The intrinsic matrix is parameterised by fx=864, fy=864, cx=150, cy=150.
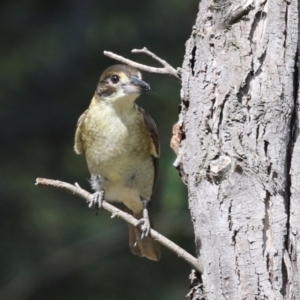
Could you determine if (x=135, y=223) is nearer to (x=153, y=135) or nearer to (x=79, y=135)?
(x=153, y=135)

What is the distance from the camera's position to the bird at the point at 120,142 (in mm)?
4949

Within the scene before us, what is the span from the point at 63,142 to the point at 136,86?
3859 mm

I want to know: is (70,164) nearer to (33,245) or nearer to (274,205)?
(33,245)

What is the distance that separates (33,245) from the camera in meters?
8.41

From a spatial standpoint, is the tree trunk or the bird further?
the bird

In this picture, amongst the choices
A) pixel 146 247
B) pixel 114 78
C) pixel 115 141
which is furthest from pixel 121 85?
pixel 146 247

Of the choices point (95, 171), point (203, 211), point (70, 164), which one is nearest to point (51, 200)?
point (70, 164)

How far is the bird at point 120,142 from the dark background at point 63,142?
108 inches

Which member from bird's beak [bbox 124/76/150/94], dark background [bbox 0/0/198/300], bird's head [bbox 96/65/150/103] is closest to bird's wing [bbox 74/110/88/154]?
bird's head [bbox 96/65/150/103]

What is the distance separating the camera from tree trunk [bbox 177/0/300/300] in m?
3.05

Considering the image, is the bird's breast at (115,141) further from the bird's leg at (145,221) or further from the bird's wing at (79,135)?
the bird's leg at (145,221)

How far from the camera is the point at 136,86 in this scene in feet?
15.6

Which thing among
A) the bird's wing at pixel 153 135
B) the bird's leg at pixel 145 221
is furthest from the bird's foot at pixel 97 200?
the bird's wing at pixel 153 135

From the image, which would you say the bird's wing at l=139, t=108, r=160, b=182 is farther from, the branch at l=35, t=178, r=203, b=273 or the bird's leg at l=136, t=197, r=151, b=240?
the branch at l=35, t=178, r=203, b=273
